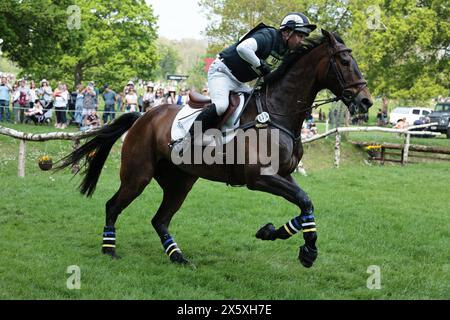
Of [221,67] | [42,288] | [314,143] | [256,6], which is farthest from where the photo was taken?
[256,6]

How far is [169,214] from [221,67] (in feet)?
6.87

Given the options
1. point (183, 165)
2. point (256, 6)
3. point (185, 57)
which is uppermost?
point (185, 57)

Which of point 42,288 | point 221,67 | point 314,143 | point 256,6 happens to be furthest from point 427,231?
point 256,6

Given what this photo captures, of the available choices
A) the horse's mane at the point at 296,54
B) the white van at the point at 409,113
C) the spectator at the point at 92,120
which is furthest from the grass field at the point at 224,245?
the white van at the point at 409,113

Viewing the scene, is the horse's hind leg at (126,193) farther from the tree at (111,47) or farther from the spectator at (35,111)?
the tree at (111,47)

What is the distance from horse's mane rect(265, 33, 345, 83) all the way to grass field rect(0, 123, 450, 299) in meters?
2.24

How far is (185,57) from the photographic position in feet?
→ 372

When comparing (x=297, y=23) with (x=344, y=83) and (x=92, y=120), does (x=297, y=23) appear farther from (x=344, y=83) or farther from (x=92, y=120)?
(x=92, y=120)

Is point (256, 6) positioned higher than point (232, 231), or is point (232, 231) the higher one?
point (256, 6)

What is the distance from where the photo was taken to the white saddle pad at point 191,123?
6124 mm

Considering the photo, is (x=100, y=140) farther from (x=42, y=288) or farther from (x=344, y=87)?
(x=344, y=87)

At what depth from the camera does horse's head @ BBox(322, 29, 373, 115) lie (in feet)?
18.2

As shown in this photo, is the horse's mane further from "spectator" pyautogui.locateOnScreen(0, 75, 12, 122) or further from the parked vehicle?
the parked vehicle

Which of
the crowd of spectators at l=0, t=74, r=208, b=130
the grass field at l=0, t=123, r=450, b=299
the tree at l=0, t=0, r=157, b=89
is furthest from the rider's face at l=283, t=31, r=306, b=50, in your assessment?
the tree at l=0, t=0, r=157, b=89
